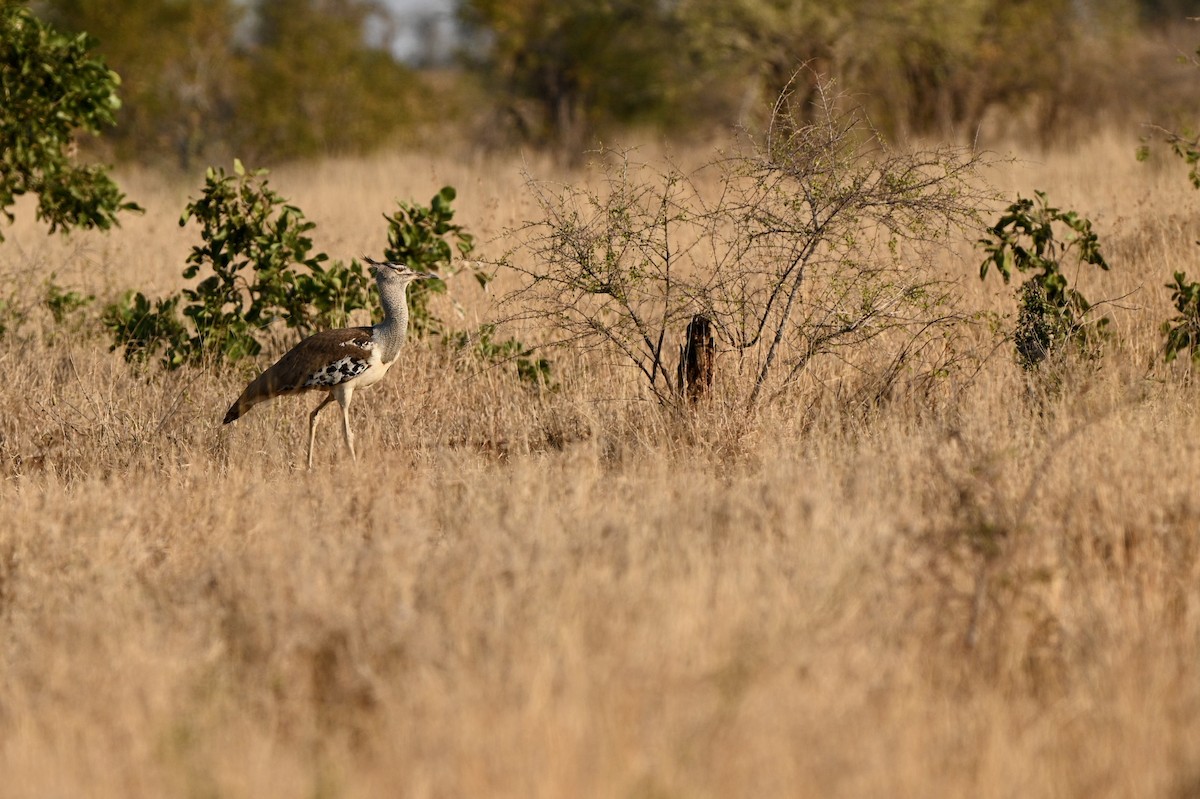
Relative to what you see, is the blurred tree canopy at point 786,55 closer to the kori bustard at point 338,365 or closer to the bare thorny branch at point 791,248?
the bare thorny branch at point 791,248

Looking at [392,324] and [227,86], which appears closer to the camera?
[392,324]

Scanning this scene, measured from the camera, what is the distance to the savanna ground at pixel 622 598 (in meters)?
3.22

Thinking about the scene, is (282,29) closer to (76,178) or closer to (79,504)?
(76,178)

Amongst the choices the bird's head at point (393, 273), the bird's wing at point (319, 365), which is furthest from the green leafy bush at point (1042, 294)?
the bird's wing at point (319, 365)

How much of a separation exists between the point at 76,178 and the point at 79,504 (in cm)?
382

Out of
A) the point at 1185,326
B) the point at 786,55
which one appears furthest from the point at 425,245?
the point at 786,55

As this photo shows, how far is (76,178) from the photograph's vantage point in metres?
8.35

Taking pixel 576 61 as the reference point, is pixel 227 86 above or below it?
above

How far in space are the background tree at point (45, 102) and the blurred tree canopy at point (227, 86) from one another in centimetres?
1261

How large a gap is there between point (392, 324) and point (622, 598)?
10.6ft

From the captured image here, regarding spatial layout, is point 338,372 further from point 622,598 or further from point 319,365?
point 622,598

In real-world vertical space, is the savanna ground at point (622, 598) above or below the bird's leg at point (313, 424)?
below

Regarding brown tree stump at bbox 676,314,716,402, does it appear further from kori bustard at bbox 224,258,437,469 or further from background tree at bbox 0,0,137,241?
background tree at bbox 0,0,137,241

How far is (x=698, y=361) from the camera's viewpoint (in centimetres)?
652
